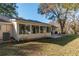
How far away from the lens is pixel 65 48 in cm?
451

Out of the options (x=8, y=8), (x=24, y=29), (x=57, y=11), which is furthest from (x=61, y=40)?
(x=8, y=8)

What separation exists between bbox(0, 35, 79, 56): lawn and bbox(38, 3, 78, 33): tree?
0.23m

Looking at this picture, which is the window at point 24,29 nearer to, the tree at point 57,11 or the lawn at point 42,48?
the lawn at point 42,48

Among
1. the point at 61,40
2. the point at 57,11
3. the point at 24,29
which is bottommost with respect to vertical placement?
the point at 61,40

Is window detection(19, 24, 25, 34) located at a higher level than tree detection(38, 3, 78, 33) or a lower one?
lower

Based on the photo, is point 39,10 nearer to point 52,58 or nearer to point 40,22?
point 40,22

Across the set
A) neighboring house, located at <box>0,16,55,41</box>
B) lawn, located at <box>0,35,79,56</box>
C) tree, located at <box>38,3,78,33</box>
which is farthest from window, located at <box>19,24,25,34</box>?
tree, located at <box>38,3,78,33</box>

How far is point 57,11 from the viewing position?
14.9ft

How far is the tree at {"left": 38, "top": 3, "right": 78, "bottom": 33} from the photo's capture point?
4516 mm

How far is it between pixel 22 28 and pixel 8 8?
376mm

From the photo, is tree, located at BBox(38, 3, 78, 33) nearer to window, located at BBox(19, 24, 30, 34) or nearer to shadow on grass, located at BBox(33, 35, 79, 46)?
shadow on grass, located at BBox(33, 35, 79, 46)

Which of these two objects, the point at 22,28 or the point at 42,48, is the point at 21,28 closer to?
the point at 22,28

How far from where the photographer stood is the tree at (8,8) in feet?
14.8

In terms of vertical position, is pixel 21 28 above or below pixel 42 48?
above
